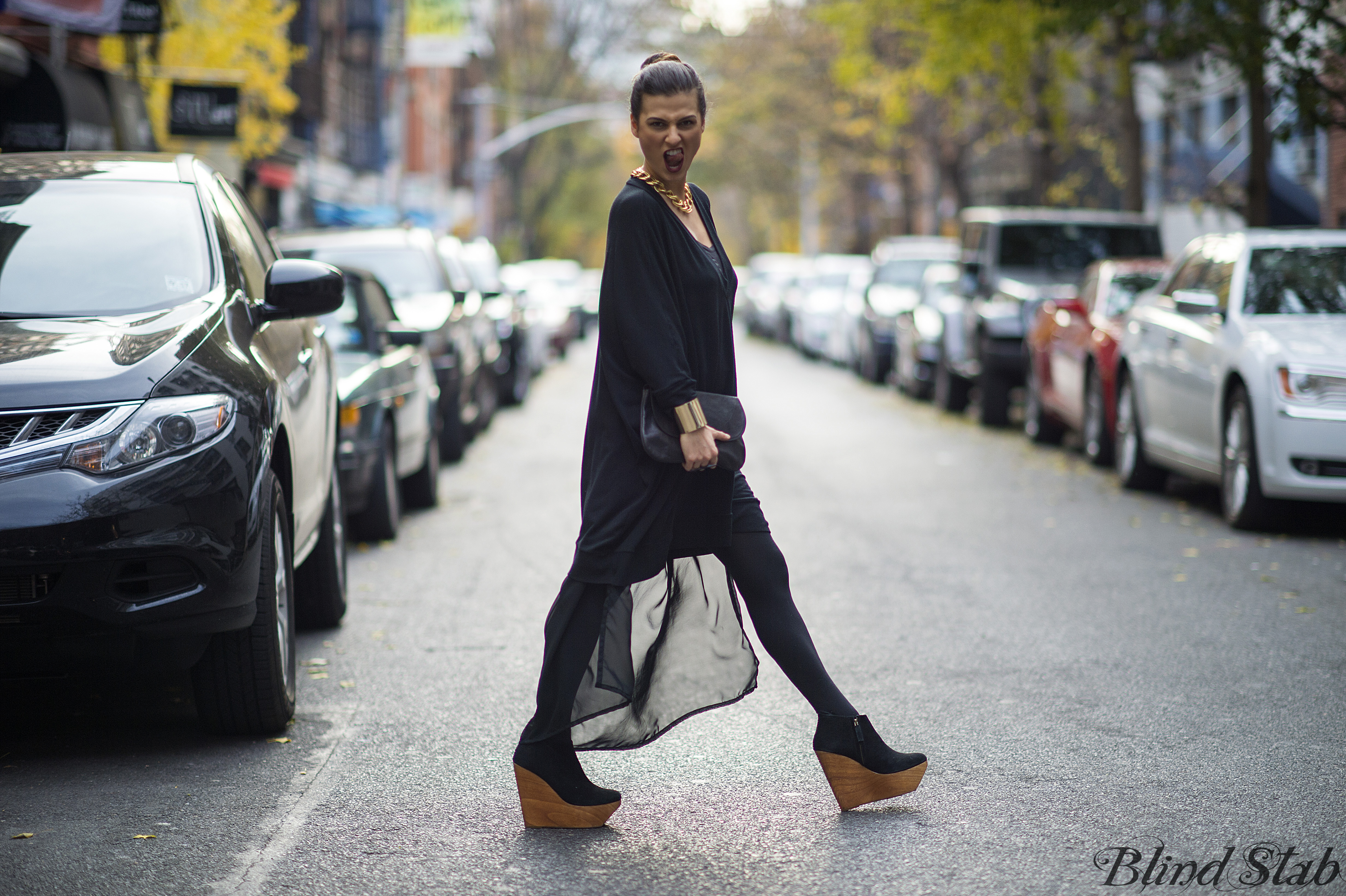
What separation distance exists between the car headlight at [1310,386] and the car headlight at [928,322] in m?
9.91

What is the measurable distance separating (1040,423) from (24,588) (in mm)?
11864

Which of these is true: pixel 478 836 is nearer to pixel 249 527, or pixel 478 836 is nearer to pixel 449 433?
pixel 249 527

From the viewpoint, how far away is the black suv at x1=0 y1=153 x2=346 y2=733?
15.0ft

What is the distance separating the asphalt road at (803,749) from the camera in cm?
411

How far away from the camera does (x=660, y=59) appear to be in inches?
169

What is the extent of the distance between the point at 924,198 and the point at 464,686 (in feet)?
140

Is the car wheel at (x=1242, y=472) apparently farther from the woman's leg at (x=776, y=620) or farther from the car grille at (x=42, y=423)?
the car grille at (x=42, y=423)

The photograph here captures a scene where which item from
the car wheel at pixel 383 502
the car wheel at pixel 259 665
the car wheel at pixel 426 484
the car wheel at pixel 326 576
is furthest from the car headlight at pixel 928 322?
the car wheel at pixel 259 665

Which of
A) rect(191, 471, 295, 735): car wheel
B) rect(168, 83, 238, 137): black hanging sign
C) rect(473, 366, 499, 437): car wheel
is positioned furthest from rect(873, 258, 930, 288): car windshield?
rect(191, 471, 295, 735): car wheel

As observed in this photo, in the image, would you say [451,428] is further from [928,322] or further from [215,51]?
[215,51]

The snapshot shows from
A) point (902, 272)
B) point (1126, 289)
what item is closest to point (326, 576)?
point (1126, 289)

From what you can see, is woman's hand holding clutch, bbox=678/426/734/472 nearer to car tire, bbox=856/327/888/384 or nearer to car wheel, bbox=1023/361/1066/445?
car wheel, bbox=1023/361/1066/445

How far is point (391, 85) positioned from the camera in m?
49.9

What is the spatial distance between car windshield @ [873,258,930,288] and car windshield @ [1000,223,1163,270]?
6.11 meters
